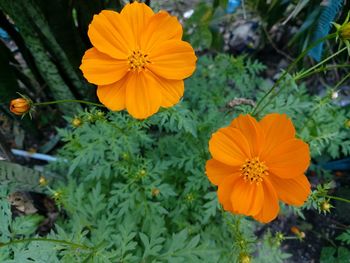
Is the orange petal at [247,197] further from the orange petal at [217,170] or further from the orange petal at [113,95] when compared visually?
the orange petal at [113,95]

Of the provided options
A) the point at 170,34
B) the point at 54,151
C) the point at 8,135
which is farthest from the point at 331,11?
the point at 8,135

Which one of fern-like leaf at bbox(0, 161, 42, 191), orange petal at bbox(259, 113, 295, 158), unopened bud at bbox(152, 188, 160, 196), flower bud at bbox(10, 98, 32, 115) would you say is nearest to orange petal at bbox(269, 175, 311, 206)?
orange petal at bbox(259, 113, 295, 158)

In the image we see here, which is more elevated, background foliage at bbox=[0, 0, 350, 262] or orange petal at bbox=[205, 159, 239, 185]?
orange petal at bbox=[205, 159, 239, 185]

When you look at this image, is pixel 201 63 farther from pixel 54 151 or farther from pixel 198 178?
pixel 54 151

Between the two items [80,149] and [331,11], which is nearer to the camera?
[331,11]

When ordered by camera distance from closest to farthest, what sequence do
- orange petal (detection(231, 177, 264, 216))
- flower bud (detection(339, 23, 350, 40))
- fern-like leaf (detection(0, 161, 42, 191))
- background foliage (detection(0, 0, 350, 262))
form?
flower bud (detection(339, 23, 350, 40)) < orange petal (detection(231, 177, 264, 216)) < background foliage (detection(0, 0, 350, 262)) < fern-like leaf (detection(0, 161, 42, 191))

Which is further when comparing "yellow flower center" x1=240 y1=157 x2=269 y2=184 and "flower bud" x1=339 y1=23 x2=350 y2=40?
"yellow flower center" x1=240 y1=157 x2=269 y2=184

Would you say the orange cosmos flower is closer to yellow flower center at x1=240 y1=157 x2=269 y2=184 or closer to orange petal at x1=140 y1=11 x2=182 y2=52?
orange petal at x1=140 y1=11 x2=182 y2=52
